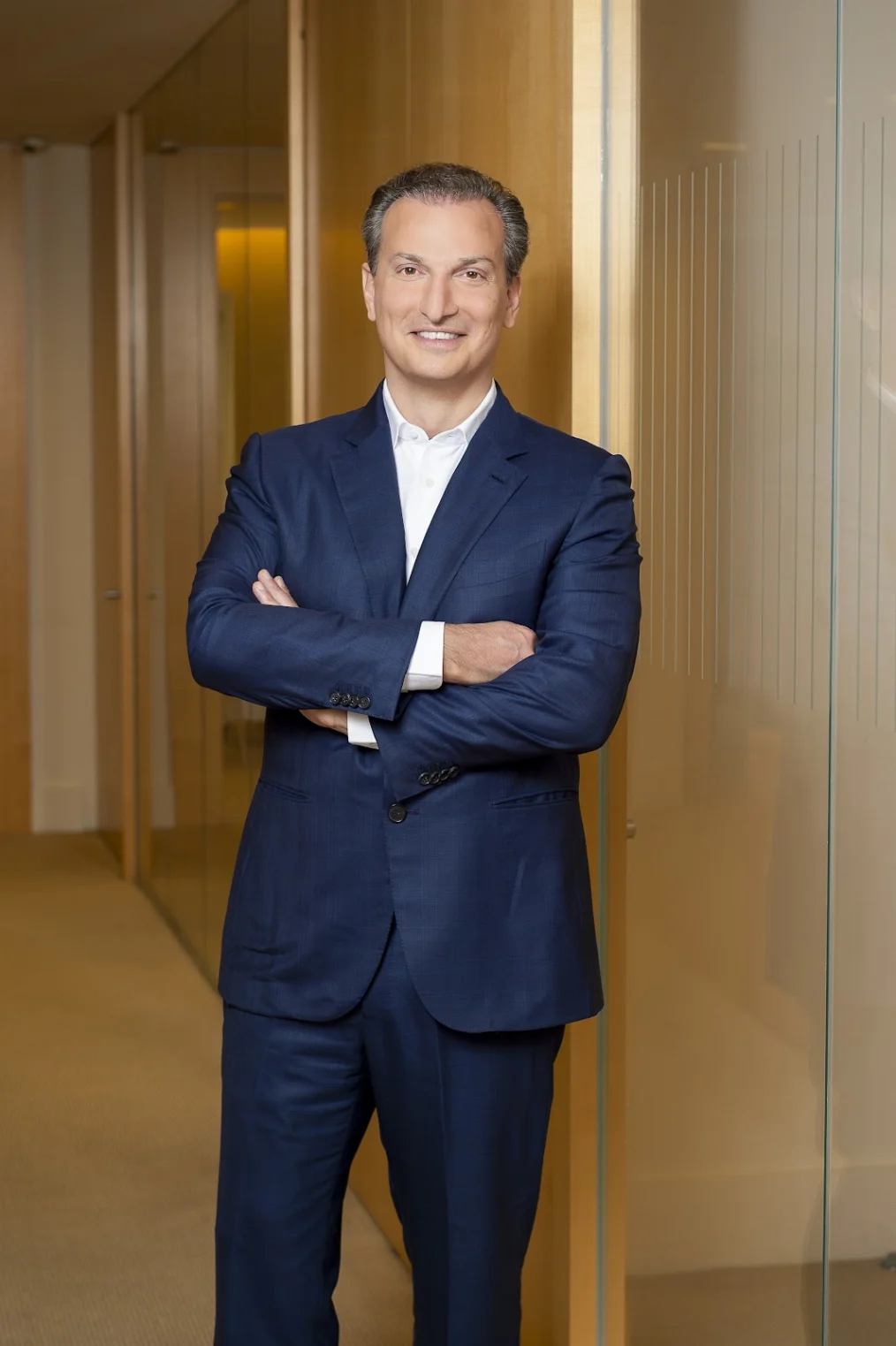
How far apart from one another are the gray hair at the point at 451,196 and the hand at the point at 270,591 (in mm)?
421

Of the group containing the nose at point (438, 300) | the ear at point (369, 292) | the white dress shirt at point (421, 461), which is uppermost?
the ear at point (369, 292)

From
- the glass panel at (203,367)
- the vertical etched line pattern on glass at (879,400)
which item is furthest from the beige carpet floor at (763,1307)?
the glass panel at (203,367)

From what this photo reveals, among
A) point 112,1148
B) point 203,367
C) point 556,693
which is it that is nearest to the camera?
point 556,693

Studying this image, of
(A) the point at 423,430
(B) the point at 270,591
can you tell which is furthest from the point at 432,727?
(A) the point at 423,430

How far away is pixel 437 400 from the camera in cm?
201

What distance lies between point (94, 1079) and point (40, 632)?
12.1 feet

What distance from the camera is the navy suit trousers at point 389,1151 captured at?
74.4 inches

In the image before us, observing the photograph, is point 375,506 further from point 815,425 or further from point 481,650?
point 815,425

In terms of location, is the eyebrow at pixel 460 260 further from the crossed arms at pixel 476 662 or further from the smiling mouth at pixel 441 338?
the crossed arms at pixel 476 662

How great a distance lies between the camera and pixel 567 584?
73.9 inches

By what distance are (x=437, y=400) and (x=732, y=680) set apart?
20.6 inches

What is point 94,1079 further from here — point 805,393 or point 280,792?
point 805,393

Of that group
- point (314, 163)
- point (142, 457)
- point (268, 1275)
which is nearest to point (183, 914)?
point (142, 457)

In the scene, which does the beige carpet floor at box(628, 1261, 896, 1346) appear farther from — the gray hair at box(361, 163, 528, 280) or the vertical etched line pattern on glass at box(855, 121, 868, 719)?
the gray hair at box(361, 163, 528, 280)
